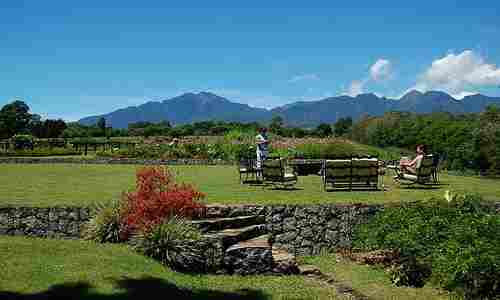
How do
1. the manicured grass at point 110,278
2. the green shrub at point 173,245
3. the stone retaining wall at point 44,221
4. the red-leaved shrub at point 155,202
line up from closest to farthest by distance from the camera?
the manicured grass at point 110,278, the green shrub at point 173,245, the red-leaved shrub at point 155,202, the stone retaining wall at point 44,221

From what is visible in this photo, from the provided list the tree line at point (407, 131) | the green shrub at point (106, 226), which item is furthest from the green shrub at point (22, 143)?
the green shrub at point (106, 226)

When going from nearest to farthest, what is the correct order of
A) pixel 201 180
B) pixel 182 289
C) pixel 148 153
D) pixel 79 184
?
pixel 182 289 → pixel 79 184 → pixel 201 180 → pixel 148 153

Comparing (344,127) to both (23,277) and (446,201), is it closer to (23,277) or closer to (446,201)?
(446,201)

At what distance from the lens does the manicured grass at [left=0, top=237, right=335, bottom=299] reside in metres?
7.31

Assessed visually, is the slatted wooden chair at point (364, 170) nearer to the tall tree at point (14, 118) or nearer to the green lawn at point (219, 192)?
the green lawn at point (219, 192)

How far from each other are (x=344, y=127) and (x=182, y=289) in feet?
220

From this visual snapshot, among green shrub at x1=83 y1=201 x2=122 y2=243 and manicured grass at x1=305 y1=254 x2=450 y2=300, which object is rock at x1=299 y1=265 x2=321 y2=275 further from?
green shrub at x1=83 y1=201 x2=122 y2=243

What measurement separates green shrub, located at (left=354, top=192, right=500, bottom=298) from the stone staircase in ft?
6.89

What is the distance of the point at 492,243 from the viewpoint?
8961 millimetres

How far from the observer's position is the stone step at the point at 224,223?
10.0 m

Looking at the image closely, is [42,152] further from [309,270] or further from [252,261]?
[309,270]

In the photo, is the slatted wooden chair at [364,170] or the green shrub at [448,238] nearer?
the green shrub at [448,238]

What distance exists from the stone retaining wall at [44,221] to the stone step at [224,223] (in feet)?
8.63

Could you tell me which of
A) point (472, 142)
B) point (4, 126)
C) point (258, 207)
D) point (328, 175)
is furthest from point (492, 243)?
point (4, 126)
